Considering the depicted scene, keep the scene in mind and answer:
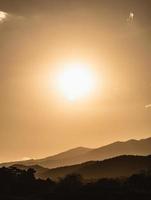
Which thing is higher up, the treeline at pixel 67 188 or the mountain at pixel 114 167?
the mountain at pixel 114 167

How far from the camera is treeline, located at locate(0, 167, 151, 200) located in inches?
2729

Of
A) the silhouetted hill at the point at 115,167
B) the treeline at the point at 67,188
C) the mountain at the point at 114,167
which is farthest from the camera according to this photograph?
the silhouetted hill at the point at 115,167

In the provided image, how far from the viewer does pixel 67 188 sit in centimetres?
7606

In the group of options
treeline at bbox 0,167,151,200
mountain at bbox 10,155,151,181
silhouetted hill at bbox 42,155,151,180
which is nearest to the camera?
treeline at bbox 0,167,151,200

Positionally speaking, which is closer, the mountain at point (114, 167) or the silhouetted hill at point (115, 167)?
the mountain at point (114, 167)

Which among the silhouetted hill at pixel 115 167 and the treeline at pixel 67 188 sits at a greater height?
the silhouetted hill at pixel 115 167

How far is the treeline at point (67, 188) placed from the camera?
69.3m

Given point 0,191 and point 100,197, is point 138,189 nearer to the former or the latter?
point 100,197

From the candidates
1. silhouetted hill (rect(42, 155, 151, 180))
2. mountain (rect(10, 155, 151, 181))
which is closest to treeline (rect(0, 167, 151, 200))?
mountain (rect(10, 155, 151, 181))

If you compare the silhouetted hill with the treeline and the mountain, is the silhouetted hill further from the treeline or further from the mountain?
the treeline

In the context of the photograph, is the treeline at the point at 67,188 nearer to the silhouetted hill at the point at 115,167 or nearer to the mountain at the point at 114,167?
the mountain at the point at 114,167

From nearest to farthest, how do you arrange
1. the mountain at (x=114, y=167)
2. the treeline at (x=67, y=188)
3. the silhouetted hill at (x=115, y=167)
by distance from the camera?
the treeline at (x=67, y=188) < the mountain at (x=114, y=167) < the silhouetted hill at (x=115, y=167)

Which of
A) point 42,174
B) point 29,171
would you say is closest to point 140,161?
point 42,174

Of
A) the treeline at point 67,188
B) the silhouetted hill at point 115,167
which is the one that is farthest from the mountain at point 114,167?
the treeline at point 67,188
